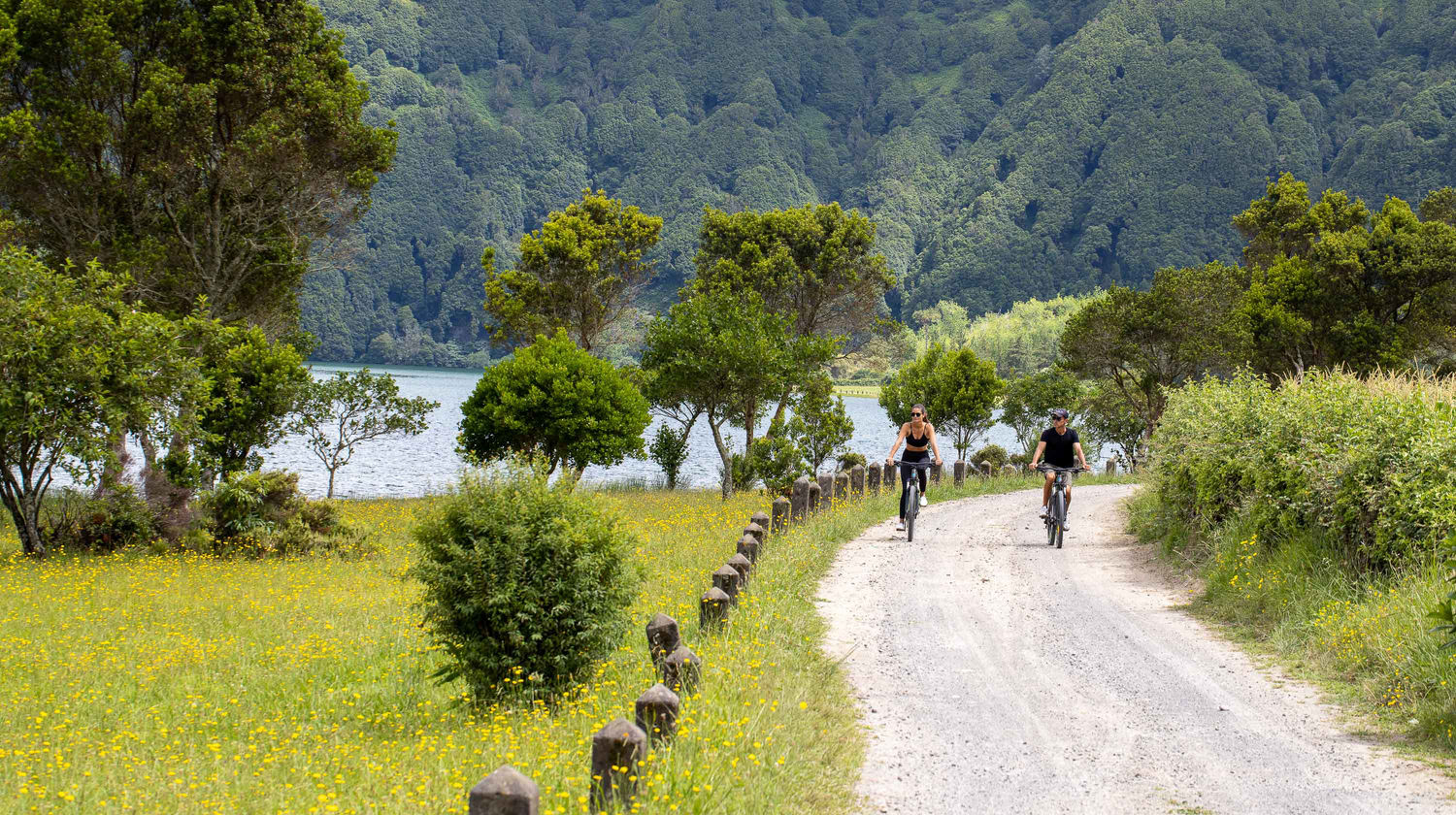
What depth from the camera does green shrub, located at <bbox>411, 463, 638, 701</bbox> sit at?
787cm

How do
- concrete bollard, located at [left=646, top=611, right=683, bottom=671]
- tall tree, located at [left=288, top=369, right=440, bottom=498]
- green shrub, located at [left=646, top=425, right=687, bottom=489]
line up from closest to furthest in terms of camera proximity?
concrete bollard, located at [left=646, top=611, right=683, bottom=671]
tall tree, located at [left=288, top=369, right=440, bottom=498]
green shrub, located at [left=646, top=425, right=687, bottom=489]

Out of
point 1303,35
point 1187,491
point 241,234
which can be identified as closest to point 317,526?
point 241,234

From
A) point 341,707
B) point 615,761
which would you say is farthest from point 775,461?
point 615,761

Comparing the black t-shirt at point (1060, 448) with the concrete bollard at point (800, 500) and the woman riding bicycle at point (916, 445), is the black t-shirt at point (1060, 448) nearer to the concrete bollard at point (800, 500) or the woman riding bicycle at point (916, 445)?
the woman riding bicycle at point (916, 445)

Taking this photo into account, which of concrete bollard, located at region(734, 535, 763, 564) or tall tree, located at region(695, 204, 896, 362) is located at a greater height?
tall tree, located at region(695, 204, 896, 362)

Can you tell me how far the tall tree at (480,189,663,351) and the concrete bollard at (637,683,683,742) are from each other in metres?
32.5

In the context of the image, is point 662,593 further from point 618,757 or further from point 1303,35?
point 1303,35

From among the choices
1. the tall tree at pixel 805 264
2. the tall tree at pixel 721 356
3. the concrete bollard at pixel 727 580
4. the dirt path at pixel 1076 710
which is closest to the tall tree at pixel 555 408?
the tall tree at pixel 721 356

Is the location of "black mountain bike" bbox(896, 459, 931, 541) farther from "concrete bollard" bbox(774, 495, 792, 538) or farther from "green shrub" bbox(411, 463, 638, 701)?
"green shrub" bbox(411, 463, 638, 701)

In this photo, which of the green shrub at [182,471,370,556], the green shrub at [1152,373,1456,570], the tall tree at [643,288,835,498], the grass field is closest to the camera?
the grass field

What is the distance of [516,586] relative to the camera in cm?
785

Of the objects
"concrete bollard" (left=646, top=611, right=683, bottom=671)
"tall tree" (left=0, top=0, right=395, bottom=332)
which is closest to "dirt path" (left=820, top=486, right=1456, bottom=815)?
"concrete bollard" (left=646, top=611, right=683, bottom=671)

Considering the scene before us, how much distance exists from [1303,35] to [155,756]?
748 feet

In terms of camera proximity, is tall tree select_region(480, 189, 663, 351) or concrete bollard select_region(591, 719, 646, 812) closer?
concrete bollard select_region(591, 719, 646, 812)
